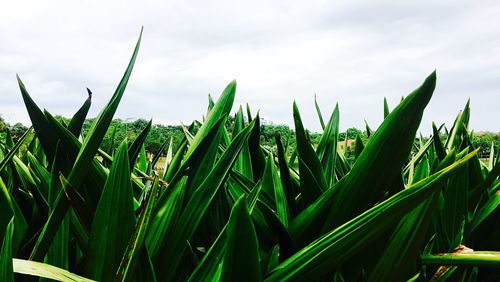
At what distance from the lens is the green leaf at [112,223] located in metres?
0.40

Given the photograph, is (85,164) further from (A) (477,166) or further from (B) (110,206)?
(A) (477,166)

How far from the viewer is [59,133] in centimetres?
52

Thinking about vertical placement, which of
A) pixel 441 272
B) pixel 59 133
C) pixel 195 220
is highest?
pixel 59 133

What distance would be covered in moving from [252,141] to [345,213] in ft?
1.14

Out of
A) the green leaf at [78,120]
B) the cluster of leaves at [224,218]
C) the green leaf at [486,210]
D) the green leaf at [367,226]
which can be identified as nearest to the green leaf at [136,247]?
the cluster of leaves at [224,218]

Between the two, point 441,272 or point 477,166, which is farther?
point 477,166

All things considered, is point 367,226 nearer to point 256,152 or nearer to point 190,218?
point 190,218

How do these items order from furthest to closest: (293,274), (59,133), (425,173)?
(425,173) → (59,133) → (293,274)

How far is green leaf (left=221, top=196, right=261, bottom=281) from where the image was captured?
33 cm

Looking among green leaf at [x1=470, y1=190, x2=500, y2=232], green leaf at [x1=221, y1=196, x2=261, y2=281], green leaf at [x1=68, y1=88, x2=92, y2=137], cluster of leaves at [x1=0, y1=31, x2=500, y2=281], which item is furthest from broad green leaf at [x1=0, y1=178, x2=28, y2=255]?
green leaf at [x1=470, y1=190, x2=500, y2=232]

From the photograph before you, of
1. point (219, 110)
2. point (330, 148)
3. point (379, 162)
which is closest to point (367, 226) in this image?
point (379, 162)

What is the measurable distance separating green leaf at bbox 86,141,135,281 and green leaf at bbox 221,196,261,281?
0.37 ft

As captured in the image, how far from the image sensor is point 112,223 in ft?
1.34

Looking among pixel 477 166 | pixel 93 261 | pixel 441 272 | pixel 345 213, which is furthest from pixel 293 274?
pixel 477 166
